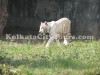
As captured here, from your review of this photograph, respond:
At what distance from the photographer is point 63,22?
1232 centimetres

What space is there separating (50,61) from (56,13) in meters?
6.41

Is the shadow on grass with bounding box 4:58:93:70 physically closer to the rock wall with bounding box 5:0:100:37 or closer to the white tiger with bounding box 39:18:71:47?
the white tiger with bounding box 39:18:71:47

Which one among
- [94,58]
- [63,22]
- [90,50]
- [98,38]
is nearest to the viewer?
[94,58]

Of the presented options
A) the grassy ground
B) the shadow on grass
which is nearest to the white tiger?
the grassy ground

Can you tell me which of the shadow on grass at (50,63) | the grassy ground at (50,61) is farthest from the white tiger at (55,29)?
the shadow on grass at (50,63)

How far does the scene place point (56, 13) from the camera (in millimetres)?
Result: 15086

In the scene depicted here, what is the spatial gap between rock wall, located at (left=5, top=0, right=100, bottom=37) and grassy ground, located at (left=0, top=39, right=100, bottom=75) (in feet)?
12.5

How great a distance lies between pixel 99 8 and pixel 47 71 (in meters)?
7.52

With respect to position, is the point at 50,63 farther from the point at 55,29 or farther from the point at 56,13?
the point at 56,13

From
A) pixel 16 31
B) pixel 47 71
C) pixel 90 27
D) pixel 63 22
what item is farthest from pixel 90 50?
pixel 16 31

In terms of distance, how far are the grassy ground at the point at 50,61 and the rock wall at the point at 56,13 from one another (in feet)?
12.5

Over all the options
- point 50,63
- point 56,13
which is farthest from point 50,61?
point 56,13

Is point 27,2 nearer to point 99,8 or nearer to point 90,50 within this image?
point 99,8

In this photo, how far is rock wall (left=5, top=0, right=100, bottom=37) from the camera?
14.7m
